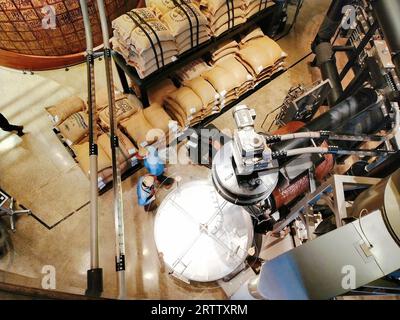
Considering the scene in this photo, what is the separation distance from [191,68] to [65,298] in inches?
173

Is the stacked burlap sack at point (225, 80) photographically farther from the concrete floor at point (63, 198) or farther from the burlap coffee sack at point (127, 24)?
the burlap coffee sack at point (127, 24)

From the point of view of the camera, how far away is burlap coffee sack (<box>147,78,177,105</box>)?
15.9ft

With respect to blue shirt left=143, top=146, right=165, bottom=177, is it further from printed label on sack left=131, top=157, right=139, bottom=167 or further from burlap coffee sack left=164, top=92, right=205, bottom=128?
burlap coffee sack left=164, top=92, right=205, bottom=128

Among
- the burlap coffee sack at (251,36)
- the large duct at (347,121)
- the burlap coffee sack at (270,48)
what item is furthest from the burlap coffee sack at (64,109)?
the large duct at (347,121)

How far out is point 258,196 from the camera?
1.83m

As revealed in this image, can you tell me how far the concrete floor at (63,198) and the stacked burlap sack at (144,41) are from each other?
1.41m

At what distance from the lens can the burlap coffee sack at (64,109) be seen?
4.51 m

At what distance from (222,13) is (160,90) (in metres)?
1.46

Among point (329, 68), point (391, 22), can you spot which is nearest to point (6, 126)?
point (391, 22)

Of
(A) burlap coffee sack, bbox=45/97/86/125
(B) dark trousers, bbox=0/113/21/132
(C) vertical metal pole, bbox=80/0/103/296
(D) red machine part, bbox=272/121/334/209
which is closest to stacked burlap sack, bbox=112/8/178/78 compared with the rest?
(A) burlap coffee sack, bbox=45/97/86/125

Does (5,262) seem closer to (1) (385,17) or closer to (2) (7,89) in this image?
(2) (7,89)

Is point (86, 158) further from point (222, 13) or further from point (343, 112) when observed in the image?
point (343, 112)

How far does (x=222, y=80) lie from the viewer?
477cm

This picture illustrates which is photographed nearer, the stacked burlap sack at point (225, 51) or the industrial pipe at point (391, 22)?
the industrial pipe at point (391, 22)
